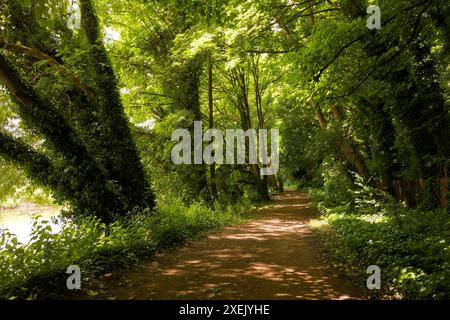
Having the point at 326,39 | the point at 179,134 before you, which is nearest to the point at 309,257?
the point at 326,39

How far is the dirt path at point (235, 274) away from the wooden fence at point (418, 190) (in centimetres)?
422

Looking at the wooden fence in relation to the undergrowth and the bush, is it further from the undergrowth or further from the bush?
the bush

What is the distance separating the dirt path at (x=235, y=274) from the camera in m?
6.05

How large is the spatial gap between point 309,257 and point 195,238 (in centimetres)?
422

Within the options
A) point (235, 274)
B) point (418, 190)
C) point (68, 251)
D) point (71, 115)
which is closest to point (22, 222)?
point (71, 115)

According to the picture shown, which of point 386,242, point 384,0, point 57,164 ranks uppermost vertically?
point 384,0

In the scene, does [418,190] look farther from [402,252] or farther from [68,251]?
[68,251]

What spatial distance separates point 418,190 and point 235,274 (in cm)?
867

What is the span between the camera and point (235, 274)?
7.31 m

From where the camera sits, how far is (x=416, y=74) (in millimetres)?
11336

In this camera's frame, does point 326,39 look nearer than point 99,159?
Yes

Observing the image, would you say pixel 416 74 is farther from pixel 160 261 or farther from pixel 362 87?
pixel 160 261
